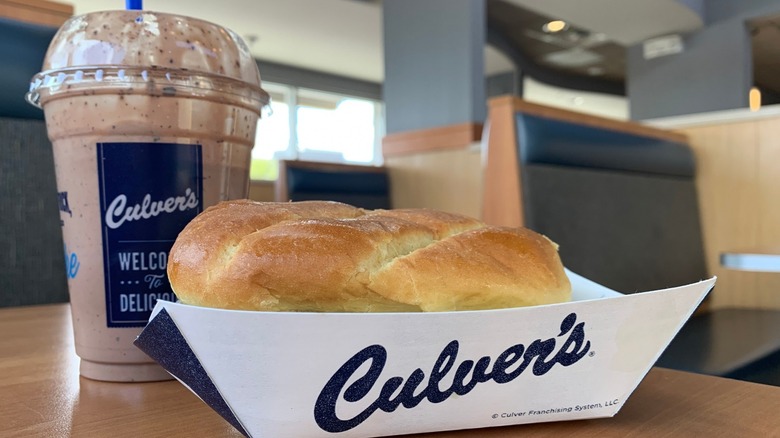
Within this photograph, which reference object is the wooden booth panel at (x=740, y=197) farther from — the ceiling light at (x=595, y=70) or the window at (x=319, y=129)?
the ceiling light at (x=595, y=70)

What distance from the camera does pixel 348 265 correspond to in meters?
0.33

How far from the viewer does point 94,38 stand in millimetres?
466

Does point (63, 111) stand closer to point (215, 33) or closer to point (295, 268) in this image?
point (215, 33)

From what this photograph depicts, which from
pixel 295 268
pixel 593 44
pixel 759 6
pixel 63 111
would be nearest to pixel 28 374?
pixel 63 111

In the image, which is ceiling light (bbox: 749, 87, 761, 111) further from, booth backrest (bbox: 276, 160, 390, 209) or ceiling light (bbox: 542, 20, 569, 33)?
booth backrest (bbox: 276, 160, 390, 209)

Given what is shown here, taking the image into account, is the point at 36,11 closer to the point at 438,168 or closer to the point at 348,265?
the point at 348,265

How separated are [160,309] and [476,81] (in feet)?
13.4

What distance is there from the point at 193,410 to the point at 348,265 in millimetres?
163

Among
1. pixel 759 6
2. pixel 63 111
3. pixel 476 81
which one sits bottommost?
pixel 63 111

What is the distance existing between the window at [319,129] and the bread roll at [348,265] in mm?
8474

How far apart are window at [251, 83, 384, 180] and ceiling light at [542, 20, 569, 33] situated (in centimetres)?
356

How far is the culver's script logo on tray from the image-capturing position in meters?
0.32

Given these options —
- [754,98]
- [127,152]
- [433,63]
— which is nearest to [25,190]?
[127,152]

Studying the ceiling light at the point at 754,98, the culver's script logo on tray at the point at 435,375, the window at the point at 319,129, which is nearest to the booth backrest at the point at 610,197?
the culver's script logo on tray at the point at 435,375
